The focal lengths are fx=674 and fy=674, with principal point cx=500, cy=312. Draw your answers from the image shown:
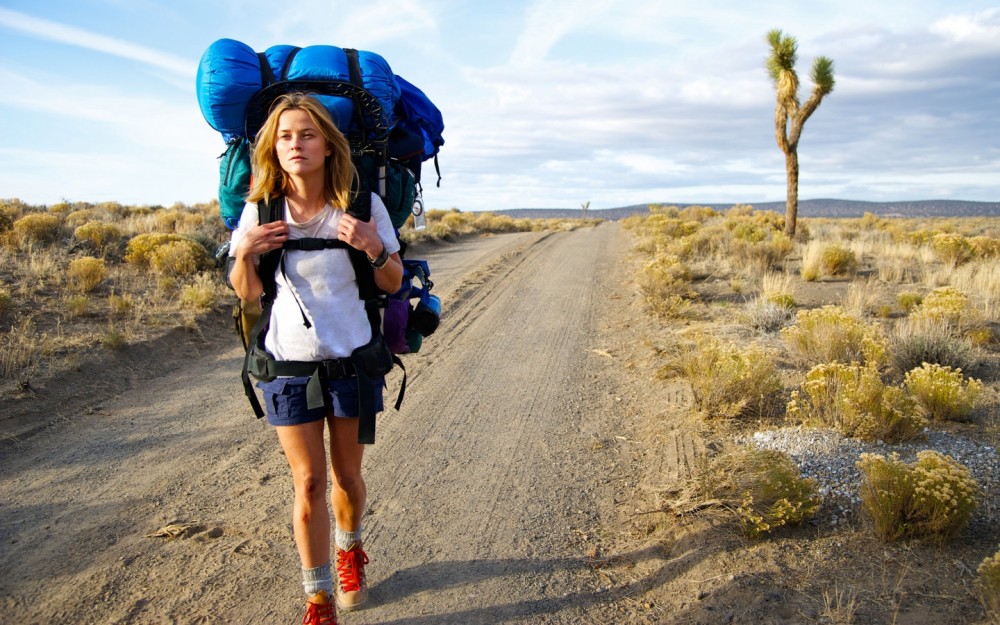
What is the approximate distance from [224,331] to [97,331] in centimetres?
162

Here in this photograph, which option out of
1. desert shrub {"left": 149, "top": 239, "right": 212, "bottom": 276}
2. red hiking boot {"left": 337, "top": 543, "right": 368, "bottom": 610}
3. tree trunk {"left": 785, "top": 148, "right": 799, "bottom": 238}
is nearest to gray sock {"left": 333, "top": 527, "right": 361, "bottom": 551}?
red hiking boot {"left": 337, "top": 543, "right": 368, "bottom": 610}

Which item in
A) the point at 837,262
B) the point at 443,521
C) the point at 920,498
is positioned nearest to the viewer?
the point at 920,498

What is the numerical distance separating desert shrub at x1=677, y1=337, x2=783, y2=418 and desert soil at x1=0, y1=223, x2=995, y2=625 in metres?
0.23

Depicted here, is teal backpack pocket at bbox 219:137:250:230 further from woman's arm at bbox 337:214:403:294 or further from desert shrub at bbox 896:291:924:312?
desert shrub at bbox 896:291:924:312

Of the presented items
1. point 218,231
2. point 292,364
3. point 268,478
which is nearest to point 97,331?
point 268,478

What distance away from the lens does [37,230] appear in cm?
1402

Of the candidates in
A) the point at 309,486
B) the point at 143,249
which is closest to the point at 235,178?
the point at 309,486

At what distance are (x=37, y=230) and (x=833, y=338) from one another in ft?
49.3

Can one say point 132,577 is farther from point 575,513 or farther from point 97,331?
point 97,331

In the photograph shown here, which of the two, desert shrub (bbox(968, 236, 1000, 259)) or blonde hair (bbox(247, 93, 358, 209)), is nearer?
blonde hair (bbox(247, 93, 358, 209))

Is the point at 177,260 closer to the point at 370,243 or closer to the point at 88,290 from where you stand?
the point at 88,290

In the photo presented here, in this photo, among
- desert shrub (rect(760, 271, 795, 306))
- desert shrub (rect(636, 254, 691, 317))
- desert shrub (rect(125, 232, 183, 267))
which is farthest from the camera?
desert shrub (rect(125, 232, 183, 267))

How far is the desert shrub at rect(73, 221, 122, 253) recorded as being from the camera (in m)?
13.5

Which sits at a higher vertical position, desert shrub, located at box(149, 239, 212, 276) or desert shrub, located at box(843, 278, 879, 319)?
desert shrub, located at box(149, 239, 212, 276)
